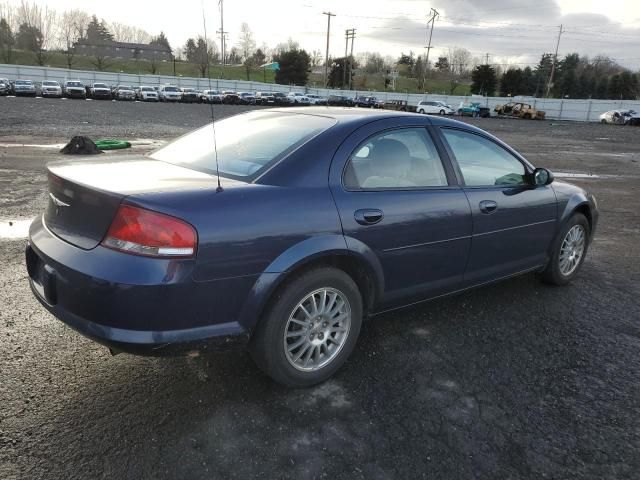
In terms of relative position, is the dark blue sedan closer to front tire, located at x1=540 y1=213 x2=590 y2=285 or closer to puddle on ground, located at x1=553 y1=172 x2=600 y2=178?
front tire, located at x1=540 y1=213 x2=590 y2=285

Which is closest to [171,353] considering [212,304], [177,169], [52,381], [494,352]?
[212,304]

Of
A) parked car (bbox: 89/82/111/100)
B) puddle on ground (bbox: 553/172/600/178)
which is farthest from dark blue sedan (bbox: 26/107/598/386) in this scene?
parked car (bbox: 89/82/111/100)

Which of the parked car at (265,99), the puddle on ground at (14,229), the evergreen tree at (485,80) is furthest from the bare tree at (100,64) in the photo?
the puddle on ground at (14,229)

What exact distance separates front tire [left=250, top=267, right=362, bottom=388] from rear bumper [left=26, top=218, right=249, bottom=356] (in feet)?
0.72

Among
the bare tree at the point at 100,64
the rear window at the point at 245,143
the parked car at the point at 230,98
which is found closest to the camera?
the rear window at the point at 245,143

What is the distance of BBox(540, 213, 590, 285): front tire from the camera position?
465 centimetres

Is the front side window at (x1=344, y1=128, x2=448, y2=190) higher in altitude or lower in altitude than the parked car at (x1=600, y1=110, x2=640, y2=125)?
higher

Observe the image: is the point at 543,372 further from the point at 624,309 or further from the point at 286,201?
the point at 286,201

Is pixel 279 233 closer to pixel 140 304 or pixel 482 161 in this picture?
pixel 140 304

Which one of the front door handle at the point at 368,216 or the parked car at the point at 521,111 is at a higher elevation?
the front door handle at the point at 368,216

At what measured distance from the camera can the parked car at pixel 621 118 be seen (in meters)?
47.5

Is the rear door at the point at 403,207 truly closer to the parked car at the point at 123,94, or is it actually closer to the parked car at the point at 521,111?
the parked car at the point at 123,94

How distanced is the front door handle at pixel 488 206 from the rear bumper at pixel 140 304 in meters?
2.04

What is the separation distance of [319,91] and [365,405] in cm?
7037
